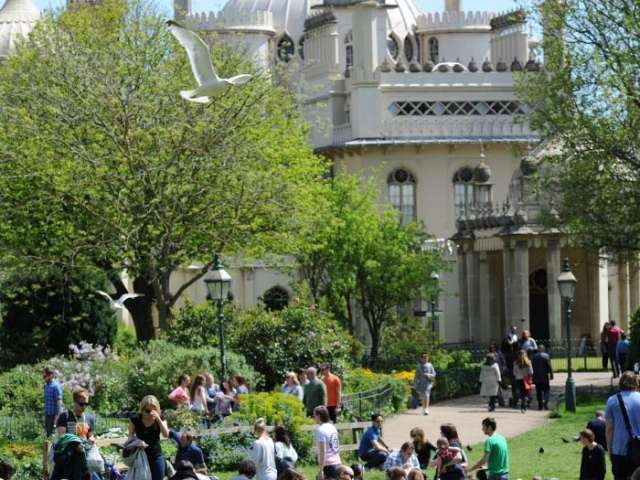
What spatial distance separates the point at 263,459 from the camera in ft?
73.6

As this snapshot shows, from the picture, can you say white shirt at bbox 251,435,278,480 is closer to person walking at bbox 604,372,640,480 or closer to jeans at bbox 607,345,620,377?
person walking at bbox 604,372,640,480

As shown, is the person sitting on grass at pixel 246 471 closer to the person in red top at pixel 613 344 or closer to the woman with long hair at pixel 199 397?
the woman with long hair at pixel 199 397

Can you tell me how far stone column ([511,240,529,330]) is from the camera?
5678 centimetres

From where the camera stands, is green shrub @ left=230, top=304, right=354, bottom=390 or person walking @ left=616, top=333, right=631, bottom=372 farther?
person walking @ left=616, top=333, right=631, bottom=372

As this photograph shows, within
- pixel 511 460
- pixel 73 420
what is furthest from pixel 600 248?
pixel 73 420

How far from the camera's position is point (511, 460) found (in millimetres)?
27516

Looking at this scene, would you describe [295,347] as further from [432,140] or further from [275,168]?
[432,140]

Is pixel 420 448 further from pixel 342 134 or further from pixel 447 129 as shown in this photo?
pixel 342 134

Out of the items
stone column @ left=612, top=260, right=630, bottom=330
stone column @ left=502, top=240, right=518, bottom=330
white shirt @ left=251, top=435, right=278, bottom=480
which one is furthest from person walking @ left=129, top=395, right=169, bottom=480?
stone column @ left=612, top=260, right=630, bottom=330

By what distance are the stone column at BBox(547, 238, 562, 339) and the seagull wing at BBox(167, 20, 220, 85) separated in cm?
3140

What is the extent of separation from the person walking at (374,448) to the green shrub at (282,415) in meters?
2.45

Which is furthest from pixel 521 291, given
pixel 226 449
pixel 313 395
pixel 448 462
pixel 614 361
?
pixel 448 462

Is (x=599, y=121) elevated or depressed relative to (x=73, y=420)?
elevated

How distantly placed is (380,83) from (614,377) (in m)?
30.2
